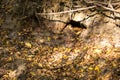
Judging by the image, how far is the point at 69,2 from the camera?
700 centimetres

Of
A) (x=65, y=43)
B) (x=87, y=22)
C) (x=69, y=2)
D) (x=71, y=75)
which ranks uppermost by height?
(x=69, y=2)

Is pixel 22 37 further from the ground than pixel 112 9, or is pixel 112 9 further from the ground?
pixel 112 9

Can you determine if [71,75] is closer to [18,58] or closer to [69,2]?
[18,58]

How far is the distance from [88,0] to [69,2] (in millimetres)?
536

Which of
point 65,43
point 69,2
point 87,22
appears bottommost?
point 65,43

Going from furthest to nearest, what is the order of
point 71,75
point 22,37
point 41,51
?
point 22,37
point 41,51
point 71,75

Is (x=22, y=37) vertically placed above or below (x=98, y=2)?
below

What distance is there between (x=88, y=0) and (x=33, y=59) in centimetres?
199

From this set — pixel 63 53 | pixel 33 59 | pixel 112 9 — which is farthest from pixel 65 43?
pixel 112 9

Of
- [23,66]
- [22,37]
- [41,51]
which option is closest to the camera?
[23,66]

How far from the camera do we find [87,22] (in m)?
6.80

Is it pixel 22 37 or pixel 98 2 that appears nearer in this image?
pixel 98 2

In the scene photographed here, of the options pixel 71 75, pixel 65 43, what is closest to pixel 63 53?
pixel 65 43

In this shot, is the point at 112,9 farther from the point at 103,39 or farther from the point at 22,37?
the point at 22,37
